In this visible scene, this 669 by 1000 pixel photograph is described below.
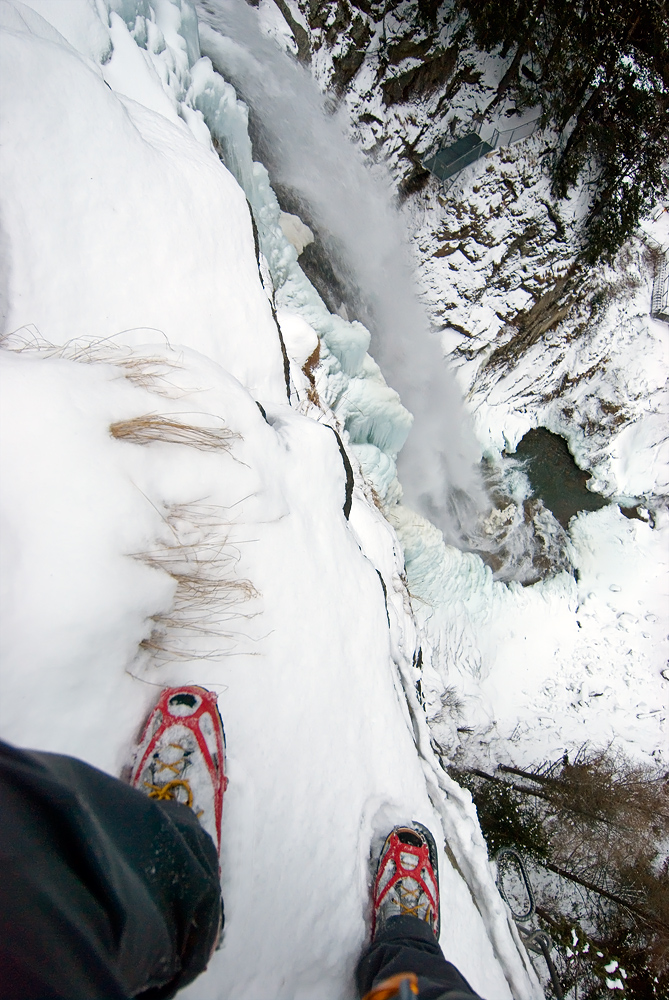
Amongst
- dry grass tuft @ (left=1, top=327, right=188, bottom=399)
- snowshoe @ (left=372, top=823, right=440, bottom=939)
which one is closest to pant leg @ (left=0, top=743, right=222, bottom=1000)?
snowshoe @ (left=372, top=823, right=440, bottom=939)

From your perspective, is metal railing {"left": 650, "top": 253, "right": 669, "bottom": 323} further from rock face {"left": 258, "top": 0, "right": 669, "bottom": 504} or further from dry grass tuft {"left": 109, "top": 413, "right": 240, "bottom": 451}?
dry grass tuft {"left": 109, "top": 413, "right": 240, "bottom": 451}

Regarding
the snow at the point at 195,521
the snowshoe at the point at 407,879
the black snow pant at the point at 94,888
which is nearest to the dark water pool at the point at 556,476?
the snow at the point at 195,521

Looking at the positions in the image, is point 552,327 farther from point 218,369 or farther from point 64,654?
point 64,654

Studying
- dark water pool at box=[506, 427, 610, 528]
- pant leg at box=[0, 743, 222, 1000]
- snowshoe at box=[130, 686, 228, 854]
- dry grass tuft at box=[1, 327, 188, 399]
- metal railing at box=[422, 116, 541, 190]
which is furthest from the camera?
dark water pool at box=[506, 427, 610, 528]

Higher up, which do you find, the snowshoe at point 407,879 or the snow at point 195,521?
the snow at point 195,521

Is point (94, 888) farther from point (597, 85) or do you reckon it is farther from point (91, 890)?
point (597, 85)

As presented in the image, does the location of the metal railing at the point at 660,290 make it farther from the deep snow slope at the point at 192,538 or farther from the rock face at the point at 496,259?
the deep snow slope at the point at 192,538
